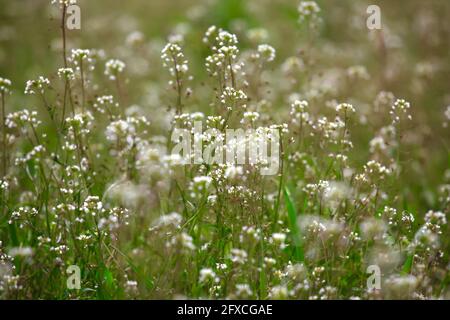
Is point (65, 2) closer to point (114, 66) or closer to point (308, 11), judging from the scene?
point (114, 66)

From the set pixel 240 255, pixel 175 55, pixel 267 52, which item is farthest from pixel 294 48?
pixel 240 255

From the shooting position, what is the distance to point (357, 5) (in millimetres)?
8422

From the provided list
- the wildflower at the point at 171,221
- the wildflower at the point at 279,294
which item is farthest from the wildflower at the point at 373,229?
the wildflower at the point at 171,221

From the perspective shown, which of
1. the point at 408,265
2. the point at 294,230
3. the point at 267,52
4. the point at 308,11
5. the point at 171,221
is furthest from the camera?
the point at 308,11

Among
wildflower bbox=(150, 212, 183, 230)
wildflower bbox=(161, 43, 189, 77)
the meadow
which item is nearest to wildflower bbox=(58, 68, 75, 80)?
the meadow

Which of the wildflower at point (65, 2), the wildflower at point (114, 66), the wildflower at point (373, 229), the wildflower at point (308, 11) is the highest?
the wildflower at point (308, 11)

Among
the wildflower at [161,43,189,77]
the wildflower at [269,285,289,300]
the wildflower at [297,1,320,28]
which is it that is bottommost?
the wildflower at [269,285,289,300]

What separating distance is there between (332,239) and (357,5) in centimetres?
573

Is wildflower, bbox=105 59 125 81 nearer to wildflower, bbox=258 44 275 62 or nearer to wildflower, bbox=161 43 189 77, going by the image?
wildflower, bbox=161 43 189 77

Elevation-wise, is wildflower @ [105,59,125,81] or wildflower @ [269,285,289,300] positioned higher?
wildflower @ [105,59,125,81]

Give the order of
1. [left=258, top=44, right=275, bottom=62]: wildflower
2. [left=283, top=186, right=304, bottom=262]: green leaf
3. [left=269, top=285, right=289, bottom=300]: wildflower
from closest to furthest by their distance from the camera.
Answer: [left=269, top=285, right=289, bottom=300]: wildflower < [left=283, top=186, right=304, bottom=262]: green leaf < [left=258, top=44, right=275, bottom=62]: wildflower

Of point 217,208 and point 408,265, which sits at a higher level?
point 217,208

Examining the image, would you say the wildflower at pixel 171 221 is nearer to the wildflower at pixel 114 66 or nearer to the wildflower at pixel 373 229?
the wildflower at pixel 373 229
